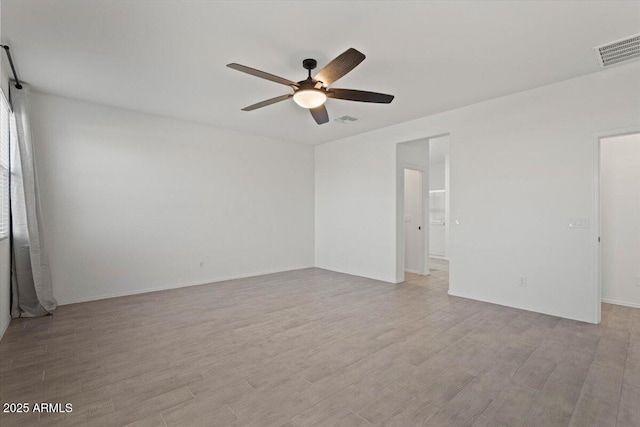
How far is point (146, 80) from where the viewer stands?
368 cm

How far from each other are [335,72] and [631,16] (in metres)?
2.36

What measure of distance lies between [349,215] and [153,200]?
3651 millimetres

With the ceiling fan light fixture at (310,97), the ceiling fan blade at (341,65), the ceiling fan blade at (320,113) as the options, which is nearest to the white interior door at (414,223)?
the ceiling fan blade at (320,113)

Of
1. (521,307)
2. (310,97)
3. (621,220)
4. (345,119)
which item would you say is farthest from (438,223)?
(310,97)

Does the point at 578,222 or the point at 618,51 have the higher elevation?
the point at 618,51

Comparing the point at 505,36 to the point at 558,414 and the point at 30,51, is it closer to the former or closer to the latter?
the point at 558,414

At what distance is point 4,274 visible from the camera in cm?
341

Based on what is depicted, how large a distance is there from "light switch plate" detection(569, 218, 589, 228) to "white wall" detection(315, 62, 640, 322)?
6cm

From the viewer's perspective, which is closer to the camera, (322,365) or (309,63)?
(322,365)

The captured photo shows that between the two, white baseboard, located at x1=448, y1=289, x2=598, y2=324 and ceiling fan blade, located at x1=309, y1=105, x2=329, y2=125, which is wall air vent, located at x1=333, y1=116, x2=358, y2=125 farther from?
white baseboard, located at x1=448, y1=289, x2=598, y2=324

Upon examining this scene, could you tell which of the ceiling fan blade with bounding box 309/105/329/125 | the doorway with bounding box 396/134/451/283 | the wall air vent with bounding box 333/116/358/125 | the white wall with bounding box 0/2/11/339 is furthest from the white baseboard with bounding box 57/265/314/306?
the ceiling fan blade with bounding box 309/105/329/125

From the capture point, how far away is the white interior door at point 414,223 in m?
6.40

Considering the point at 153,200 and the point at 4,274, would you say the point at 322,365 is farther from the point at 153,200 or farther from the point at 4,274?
the point at 153,200

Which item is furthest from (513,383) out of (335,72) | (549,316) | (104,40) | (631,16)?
Result: (104,40)
